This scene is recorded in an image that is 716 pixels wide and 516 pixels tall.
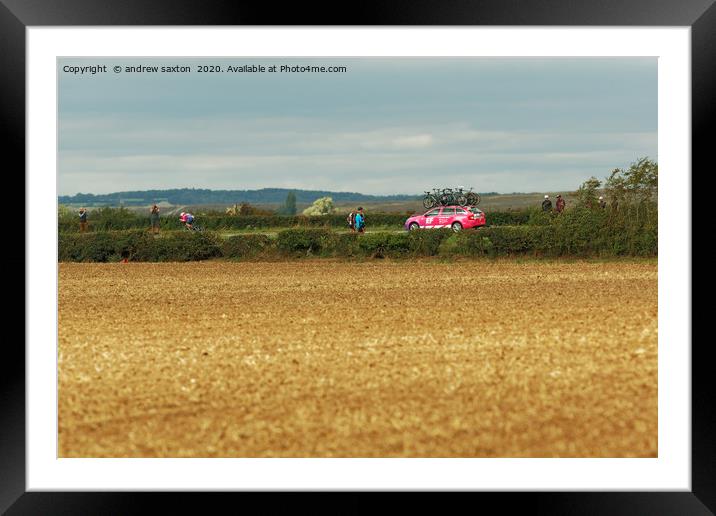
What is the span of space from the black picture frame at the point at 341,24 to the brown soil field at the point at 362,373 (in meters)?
0.98

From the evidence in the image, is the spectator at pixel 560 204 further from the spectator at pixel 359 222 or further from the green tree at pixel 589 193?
the spectator at pixel 359 222

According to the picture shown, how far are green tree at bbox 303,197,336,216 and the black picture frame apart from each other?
24.0 meters

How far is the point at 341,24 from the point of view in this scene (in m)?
4.43

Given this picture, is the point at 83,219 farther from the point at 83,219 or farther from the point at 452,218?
the point at 452,218

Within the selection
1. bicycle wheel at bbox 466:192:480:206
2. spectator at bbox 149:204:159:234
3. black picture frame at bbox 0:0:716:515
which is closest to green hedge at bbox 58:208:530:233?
spectator at bbox 149:204:159:234

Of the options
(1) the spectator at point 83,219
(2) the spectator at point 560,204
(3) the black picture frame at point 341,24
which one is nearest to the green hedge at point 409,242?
(2) the spectator at point 560,204

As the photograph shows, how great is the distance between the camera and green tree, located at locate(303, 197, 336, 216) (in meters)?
28.8

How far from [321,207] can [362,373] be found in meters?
21.5

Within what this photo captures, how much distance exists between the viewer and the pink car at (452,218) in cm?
2481

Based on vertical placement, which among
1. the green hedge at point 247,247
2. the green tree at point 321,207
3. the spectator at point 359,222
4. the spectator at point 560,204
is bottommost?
the green hedge at point 247,247

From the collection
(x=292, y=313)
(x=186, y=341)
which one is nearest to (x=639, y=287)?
(x=292, y=313)

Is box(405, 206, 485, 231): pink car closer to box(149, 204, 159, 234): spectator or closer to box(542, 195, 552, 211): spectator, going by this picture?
box(542, 195, 552, 211): spectator

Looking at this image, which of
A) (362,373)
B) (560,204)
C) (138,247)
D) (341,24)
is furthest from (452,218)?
(341,24)

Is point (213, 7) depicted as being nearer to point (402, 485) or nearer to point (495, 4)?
point (495, 4)
